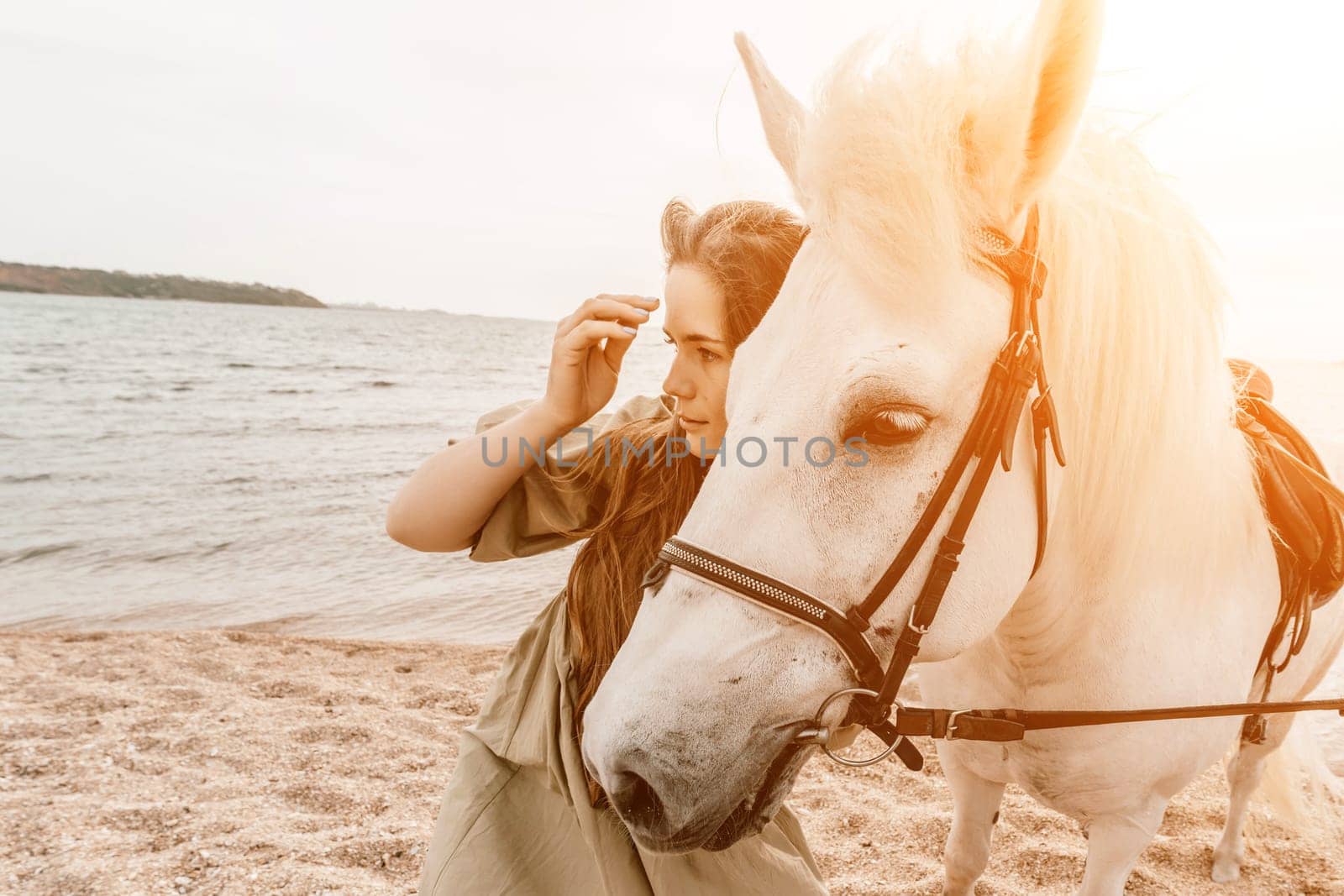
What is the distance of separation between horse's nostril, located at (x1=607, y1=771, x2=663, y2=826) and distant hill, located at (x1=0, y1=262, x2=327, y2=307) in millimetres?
107870

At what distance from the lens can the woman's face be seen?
5.27 feet

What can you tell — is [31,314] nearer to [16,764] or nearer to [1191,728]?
[16,764]

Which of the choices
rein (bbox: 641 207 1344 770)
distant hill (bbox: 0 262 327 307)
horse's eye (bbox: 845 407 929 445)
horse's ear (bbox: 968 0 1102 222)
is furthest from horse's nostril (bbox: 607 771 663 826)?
distant hill (bbox: 0 262 327 307)

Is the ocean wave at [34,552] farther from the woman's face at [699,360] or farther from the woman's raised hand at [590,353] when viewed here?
the woman's face at [699,360]

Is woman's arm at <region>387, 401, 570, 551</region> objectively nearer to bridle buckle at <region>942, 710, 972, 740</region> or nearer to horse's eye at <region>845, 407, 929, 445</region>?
horse's eye at <region>845, 407, 929, 445</region>

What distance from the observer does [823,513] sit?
1.09m

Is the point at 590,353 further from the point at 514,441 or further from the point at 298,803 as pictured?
the point at 298,803

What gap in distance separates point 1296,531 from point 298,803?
344 centimetres

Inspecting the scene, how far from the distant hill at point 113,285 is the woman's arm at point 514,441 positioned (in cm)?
10707

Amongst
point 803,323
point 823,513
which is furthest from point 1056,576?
point 803,323

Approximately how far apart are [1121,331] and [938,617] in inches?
23.5

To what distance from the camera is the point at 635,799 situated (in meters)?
1.07

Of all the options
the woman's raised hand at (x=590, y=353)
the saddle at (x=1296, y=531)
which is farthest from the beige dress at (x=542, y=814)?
the saddle at (x=1296, y=531)

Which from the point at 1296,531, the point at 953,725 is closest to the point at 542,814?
the point at 953,725
